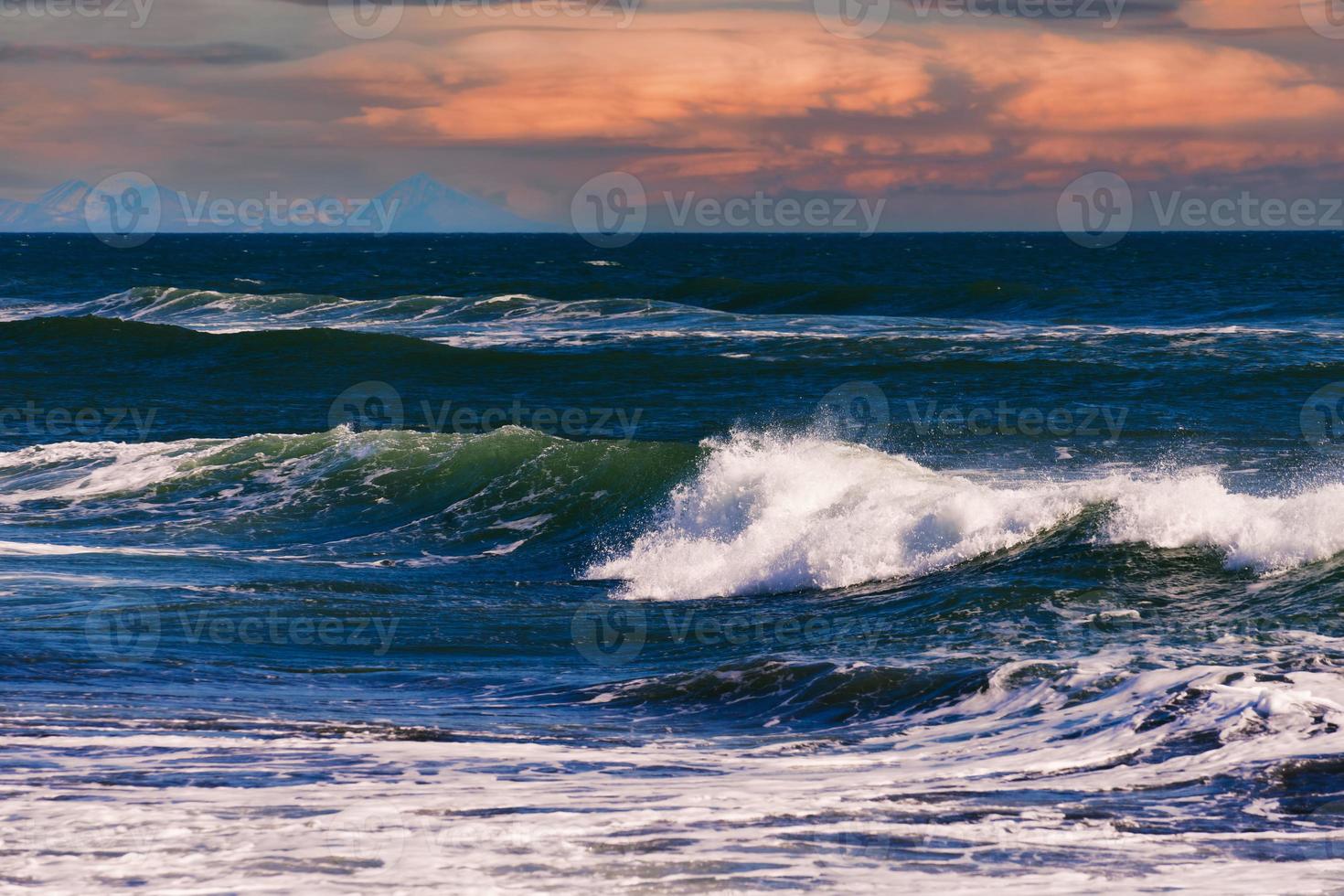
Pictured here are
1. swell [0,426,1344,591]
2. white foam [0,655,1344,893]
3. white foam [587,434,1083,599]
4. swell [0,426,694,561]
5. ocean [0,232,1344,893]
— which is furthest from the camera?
swell [0,426,694,561]

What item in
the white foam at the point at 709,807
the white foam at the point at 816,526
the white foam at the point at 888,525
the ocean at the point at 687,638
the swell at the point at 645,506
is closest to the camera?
the white foam at the point at 709,807

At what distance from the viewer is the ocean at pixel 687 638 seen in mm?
6195

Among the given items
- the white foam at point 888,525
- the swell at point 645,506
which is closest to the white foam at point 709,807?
the white foam at point 888,525

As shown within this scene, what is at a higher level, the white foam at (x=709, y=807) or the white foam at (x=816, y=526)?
the white foam at (x=816, y=526)

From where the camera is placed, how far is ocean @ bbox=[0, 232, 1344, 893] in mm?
6195

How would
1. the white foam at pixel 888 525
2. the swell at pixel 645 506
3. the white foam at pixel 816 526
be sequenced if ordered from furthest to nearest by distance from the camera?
the white foam at pixel 816 526 → the swell at pixel 645 506 → the white foam at pixel 888 525

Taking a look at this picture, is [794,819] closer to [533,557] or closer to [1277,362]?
[533,557]

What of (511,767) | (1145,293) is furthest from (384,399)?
(1145,293)

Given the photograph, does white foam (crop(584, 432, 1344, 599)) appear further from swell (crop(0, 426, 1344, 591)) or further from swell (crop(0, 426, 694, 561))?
swell (crop(0, 426, 694, 561))

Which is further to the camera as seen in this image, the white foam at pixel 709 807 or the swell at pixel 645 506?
the swell at pixel 645 506

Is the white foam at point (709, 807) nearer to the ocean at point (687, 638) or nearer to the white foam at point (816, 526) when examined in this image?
the ocean at point (687, 638)

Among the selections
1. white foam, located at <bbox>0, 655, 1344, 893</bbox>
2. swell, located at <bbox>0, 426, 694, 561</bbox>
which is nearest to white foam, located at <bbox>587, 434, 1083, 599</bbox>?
swell, located at <bbox>0, 426, 694, 561</bbox>

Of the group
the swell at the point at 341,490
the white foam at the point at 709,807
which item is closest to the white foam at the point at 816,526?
the swell at the point at 341,490

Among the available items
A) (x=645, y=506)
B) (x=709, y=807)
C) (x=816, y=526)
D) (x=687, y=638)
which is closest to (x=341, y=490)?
(x=645, y=506)
